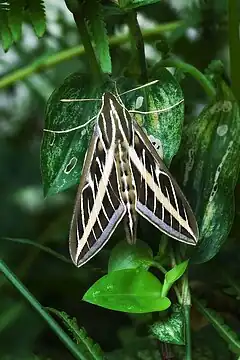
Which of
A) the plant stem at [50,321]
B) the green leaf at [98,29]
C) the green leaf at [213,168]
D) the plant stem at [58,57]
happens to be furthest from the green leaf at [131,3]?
the plant stem at [58,57]

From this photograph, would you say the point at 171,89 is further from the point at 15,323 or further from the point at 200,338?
the point at 15,323

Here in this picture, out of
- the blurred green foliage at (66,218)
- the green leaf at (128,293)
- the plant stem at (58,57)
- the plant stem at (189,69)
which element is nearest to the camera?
the green leaf at (128,293)

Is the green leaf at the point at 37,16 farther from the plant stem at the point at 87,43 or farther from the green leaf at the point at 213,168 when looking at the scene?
the green leaf at the point at 213,168

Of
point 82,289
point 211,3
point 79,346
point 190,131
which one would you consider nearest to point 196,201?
point 190,131

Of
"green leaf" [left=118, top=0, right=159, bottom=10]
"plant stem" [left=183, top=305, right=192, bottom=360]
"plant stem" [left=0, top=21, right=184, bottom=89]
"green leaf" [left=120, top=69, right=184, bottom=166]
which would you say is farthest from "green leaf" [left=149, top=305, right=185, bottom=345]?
"plant stem" [left=0, top=21, right=184, bottom=89]

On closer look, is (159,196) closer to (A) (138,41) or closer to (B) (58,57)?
(A) (138,41)
